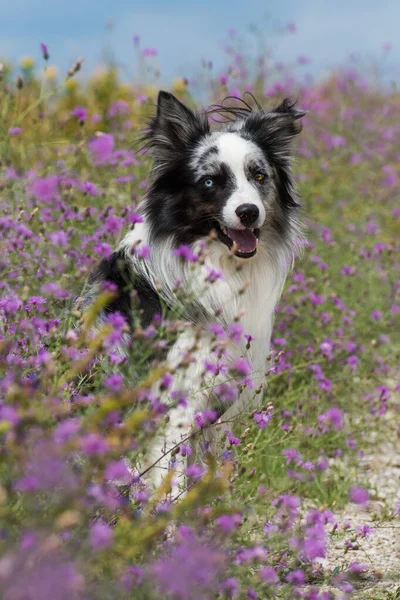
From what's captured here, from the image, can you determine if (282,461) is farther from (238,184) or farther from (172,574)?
(172,574)

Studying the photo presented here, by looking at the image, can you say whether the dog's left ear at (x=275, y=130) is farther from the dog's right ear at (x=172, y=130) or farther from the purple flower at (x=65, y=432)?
the purple flower at (x=65, y=432)

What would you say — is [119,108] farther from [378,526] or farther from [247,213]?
[378,526]

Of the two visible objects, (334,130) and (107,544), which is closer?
(107,544)

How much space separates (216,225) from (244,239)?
0.16m

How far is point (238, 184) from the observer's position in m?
3.95

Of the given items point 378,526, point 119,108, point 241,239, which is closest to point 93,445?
point 378,526

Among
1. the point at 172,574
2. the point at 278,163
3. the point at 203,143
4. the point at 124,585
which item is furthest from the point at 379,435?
the point at 172,574

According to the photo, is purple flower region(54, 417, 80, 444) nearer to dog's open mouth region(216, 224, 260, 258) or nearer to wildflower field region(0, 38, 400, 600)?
wildflower field region(0, 38, 400, 600)

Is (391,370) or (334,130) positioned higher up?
(334,130)

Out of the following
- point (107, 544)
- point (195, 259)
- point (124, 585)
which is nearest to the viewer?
point (107, 544)

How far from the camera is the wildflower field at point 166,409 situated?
172cm

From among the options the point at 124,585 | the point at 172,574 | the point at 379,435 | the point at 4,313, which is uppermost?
the point at 4,313

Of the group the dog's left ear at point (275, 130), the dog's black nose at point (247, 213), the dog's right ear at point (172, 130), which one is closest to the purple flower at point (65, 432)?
the dog's black nose at point (247, 213)

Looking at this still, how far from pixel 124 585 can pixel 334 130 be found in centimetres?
802
